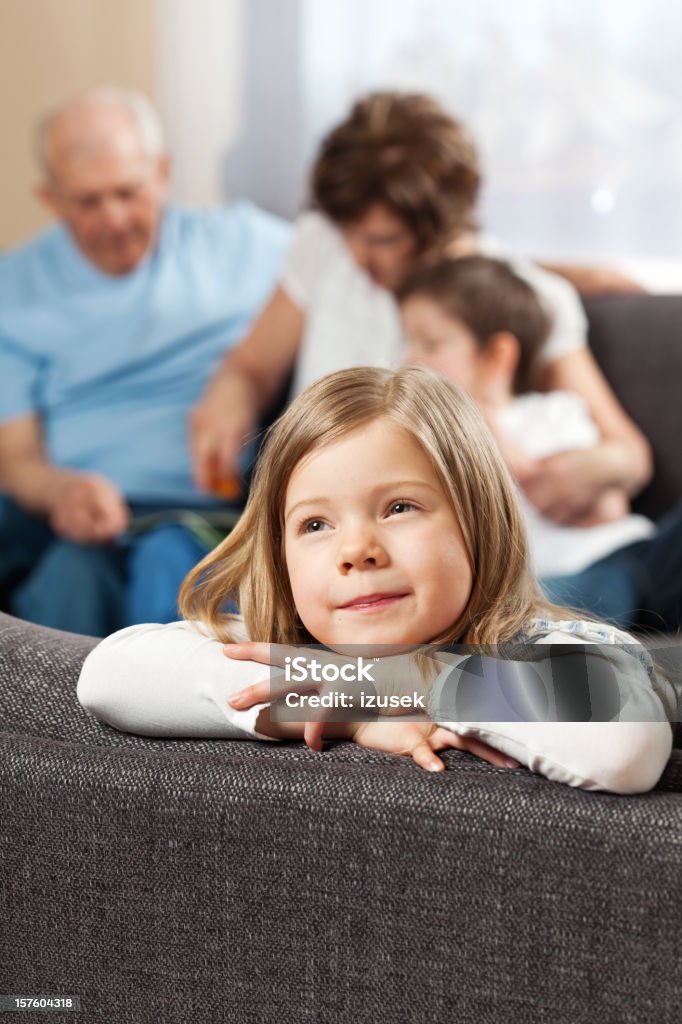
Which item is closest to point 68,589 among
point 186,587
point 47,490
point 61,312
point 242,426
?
point 47,490

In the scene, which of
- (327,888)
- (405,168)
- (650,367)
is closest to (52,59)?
(405,168)

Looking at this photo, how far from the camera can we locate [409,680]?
760 millimetres

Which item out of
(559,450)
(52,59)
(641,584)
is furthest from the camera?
(52,59)

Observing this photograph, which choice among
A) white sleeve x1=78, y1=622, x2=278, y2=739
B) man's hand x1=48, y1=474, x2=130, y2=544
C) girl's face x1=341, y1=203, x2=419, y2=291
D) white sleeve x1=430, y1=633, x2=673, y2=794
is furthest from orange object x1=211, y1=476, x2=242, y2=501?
white sleeve x1=430, y1=633, x2=673, y2=794

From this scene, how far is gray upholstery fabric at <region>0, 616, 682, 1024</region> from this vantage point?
0.62m

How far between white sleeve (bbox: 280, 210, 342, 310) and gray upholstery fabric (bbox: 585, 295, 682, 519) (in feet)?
1.75

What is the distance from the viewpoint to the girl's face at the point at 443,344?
2082mm

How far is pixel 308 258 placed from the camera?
7.86 ft

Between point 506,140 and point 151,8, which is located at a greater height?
point 151,8

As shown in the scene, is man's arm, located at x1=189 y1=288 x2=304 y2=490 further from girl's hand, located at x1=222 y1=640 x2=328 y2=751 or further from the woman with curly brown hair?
girl's hand, located at x1=222 y1=640 x2=328 y2=751

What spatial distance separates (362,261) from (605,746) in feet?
6.00

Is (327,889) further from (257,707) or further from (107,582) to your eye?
(107,582)

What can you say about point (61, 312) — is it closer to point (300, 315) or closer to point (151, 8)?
point (300, 315)

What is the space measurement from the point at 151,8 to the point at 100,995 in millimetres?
2892
